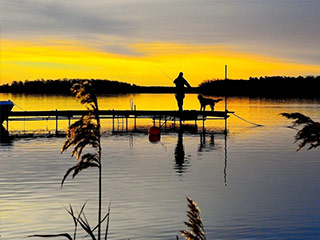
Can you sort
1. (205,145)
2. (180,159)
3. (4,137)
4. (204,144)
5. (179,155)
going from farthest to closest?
(4,137) → (204,144) → (205,145) → (179,155) → (180,159)

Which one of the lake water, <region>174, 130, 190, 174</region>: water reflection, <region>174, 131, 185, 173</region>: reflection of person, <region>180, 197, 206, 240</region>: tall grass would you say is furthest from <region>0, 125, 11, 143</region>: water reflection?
<region>180, 197, 206, 240</region>: tall grass

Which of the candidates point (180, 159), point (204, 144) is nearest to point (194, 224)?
point (180, 159)

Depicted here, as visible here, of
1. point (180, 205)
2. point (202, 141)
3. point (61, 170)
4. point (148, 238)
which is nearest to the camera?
point (148, 238)

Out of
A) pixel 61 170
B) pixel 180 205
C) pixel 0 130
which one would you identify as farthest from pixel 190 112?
pixel 180 205

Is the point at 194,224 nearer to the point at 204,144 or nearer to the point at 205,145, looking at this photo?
the point at 205,145

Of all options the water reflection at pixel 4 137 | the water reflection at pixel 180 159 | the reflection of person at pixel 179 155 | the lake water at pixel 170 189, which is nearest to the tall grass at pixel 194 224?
the lake water at pixel 170 189

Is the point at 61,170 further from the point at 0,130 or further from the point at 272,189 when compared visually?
the point at 0,130

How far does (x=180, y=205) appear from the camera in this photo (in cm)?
2347

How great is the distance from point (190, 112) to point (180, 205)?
126ft

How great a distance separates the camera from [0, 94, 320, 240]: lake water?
19.6 meters

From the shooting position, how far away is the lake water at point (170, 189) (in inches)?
773

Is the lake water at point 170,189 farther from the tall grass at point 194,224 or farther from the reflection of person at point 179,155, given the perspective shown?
the tall grass at point 194,224

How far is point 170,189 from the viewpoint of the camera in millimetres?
27469

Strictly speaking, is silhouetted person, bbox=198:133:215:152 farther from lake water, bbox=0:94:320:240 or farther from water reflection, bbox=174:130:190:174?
water reflection, bbox=174:130:190:174
